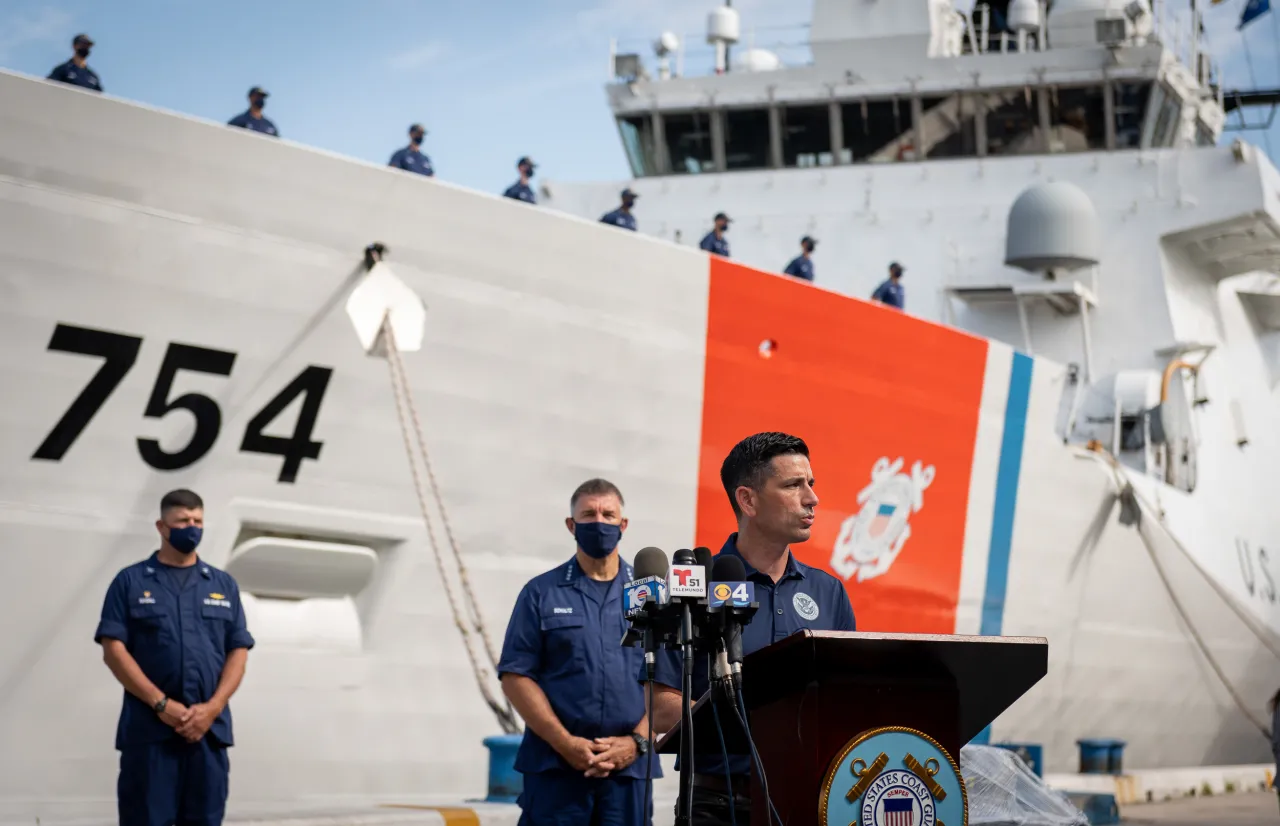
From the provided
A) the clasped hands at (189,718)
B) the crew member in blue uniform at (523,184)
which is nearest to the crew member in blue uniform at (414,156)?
the crew member in blue uniform at (523,184)

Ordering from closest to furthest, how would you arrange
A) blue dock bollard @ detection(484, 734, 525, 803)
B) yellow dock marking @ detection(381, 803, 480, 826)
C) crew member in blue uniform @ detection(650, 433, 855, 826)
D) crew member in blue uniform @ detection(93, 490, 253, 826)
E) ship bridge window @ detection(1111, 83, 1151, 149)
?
crew member in blue uniform @ detection(650, 433, 855, 826), crew member in blue uniform @ detection(93, 490, 253, 826), yellow dock marking @ detection(381, 803, 480, 826), blue dock bollard @ detection(484, 734, 525, 803), ship bridge window @ detection(1111, 83, 1151, 149)

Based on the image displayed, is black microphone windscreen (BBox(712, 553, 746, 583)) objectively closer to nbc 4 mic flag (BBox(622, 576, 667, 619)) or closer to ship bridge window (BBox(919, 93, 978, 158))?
nbc 4 mic flag (BBox(622, 576, 667, 619))

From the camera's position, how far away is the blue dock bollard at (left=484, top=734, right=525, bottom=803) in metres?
5.75

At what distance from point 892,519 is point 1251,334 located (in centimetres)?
613

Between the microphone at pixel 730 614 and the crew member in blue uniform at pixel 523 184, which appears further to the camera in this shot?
the crew member in blue uniform at pixel 523 184

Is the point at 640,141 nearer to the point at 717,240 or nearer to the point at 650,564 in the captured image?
the point at 717,240

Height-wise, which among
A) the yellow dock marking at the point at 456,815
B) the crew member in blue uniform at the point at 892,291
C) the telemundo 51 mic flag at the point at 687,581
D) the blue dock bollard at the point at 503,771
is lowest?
the yellow dock marking at the point at 456,815

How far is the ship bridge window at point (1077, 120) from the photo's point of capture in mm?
11508

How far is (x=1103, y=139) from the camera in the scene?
11523 millimetres

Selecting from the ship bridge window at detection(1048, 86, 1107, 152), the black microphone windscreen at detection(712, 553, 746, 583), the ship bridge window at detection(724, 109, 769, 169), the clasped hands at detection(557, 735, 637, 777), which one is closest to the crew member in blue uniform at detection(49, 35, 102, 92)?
the clasped hands at detection(557, 735, 637, 777)

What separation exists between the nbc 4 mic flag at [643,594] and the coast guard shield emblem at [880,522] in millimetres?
5149

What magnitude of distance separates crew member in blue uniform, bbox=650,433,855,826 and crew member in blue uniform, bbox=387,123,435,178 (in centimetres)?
602

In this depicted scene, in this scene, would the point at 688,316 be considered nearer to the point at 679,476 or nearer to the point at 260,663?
the point at 679,476

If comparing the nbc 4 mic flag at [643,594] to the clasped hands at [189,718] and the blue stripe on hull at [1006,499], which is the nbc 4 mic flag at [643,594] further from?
the blue stripe on hull at [1006,499]
